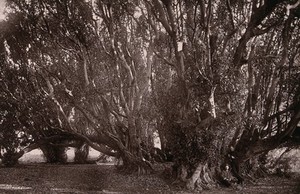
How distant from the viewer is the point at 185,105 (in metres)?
16.5

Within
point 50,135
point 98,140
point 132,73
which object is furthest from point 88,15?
point 50,135

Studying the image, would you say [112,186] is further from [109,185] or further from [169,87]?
[169,87]

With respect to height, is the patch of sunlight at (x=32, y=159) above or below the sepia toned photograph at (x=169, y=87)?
below

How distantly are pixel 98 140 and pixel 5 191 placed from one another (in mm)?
10474

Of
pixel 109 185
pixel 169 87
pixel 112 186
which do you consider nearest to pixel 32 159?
pixel 169 87

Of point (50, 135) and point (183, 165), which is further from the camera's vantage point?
point (50, 135)

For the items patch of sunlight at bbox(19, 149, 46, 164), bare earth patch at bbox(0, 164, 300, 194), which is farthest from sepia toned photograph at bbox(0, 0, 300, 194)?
patch of sunlight at bbox(19, 149, 46, 164)

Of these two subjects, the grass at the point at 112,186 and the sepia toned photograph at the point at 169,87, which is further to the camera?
the sepia toned photograph at the point at 169,87

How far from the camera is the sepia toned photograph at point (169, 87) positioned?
15.9 metres

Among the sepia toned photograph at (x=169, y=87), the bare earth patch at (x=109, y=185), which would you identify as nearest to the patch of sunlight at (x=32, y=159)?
the sepia toned photograph at (x=169, y=87)

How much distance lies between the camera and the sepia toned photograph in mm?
15922

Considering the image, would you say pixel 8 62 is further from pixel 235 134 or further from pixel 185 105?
pixel 235 134

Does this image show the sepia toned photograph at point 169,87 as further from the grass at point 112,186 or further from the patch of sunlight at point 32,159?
the patch of sunlight at point 32,159

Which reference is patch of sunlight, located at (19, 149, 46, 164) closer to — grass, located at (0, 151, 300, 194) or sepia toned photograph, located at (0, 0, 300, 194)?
sepia toned photograph, located at (0, 0, 300, 194)
